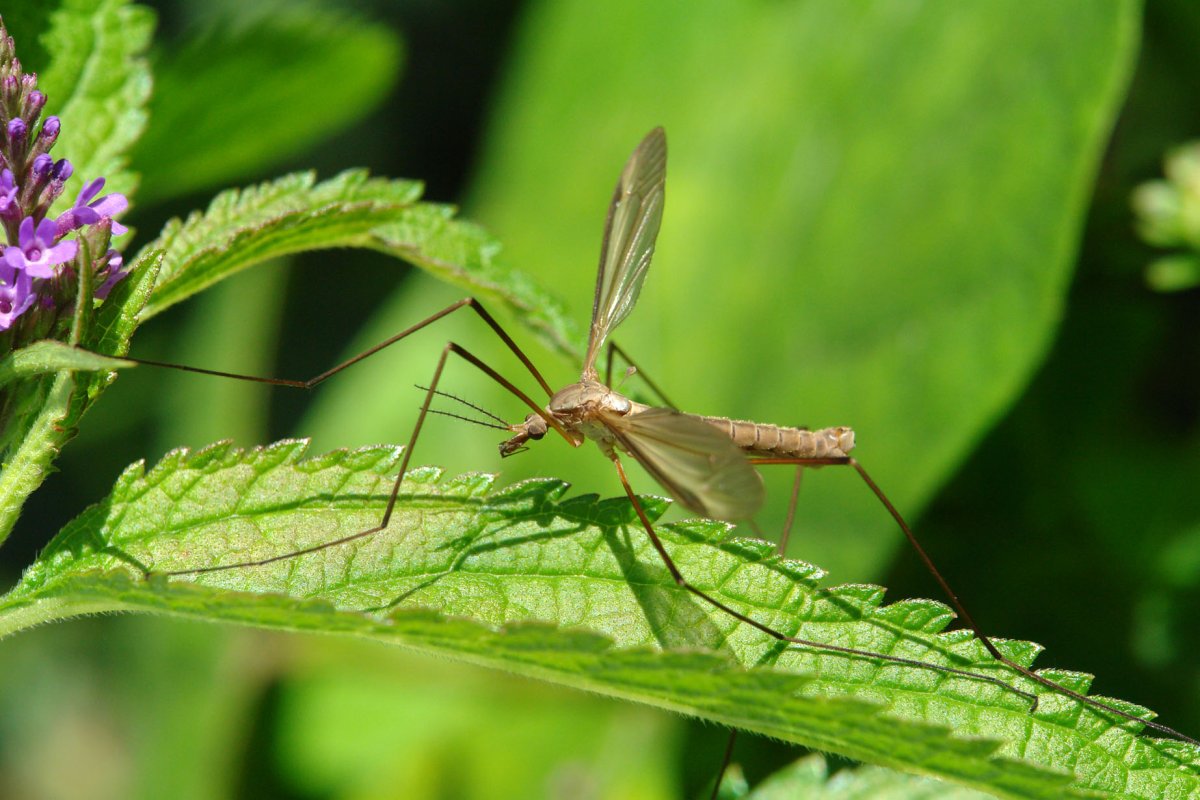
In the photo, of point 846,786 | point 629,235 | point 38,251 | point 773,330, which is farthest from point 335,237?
point 773,330

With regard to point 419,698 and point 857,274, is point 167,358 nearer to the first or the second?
point 419,698

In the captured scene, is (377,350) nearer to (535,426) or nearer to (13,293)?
(535,426)

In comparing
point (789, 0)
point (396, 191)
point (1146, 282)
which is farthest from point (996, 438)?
point (396, 191)

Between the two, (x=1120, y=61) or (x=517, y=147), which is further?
(x=517, y=147)

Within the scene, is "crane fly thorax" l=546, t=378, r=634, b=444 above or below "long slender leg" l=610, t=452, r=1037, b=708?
above

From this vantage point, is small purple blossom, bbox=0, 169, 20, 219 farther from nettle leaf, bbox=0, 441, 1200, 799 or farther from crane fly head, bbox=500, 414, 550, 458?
crane fly head, bbox=500, 414, 550, 458

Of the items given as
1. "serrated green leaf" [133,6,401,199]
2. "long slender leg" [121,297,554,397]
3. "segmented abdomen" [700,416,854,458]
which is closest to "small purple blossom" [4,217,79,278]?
"long slender leg" [121,297,554,397]

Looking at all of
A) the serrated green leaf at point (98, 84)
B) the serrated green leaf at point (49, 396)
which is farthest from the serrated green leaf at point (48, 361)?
the serrated green leaf at point (98, 84)

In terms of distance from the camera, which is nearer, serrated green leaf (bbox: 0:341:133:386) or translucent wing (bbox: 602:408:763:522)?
serrated green leaf (bbox: 0:341:133:386)
